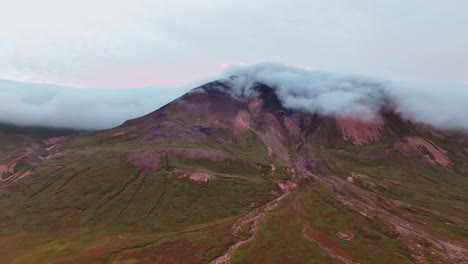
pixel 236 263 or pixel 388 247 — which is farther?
pixel 388 247

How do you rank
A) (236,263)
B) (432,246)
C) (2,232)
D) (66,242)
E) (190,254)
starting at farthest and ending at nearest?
(2,232) < (66,242) < (432,246) < (190,254) < (236,263)

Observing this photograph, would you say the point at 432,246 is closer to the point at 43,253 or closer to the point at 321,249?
the point at 321,249

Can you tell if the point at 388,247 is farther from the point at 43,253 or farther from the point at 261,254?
the point at 43,253

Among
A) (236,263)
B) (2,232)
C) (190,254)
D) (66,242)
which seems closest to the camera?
(236,263)

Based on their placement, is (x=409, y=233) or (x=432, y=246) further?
(x=409, y=233)

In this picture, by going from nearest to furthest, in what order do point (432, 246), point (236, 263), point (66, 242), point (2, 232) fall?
point (236, 263)
point (432, 246)
point (66, 242)
point (2, 232)

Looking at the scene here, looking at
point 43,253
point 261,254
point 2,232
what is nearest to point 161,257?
point 261,254

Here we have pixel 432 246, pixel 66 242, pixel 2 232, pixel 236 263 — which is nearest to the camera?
pixel 236 263

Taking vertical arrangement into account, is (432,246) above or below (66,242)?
below

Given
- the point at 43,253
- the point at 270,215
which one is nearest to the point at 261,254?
the point at 270,215
